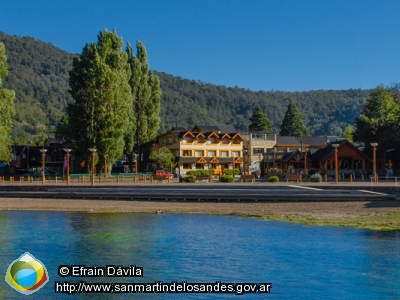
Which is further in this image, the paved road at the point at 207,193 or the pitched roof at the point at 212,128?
the pitched roof at the point at 212,128

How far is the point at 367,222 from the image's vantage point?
29562 mm

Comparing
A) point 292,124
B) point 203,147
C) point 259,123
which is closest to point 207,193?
point 203,147

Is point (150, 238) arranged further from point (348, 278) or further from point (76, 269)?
point (348, 278)

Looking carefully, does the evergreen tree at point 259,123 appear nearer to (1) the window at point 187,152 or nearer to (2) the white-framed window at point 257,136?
(2) the white-framed window at point 257,136

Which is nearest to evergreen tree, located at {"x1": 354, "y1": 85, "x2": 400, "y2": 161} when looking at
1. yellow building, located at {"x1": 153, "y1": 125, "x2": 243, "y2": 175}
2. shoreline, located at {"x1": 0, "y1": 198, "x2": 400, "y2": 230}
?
yellow building, located at {"x1": 153, "y1": 125, "x2": 243, "y2": 175}

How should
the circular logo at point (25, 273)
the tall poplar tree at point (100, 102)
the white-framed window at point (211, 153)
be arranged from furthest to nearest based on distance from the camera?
the white-framed window at point (211, 153), the tall poplar tree at point (100, 102), the circular logo at point (25, 273)

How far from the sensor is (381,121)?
2808 inches

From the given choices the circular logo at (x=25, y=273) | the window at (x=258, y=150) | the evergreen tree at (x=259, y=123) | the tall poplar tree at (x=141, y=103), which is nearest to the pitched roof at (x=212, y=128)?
the window at (x=258, y=150)

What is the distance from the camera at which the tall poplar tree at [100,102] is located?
60469 mm

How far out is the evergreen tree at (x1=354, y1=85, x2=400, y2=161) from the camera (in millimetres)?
69250

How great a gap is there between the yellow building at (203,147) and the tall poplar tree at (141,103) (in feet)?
41.3

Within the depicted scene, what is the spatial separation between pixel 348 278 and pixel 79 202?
1071 inches

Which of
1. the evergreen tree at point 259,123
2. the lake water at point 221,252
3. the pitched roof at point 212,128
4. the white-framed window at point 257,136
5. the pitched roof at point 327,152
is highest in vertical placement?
the evergreen tree at point 259,123

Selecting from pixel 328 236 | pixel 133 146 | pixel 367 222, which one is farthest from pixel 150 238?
pixel 133 146
